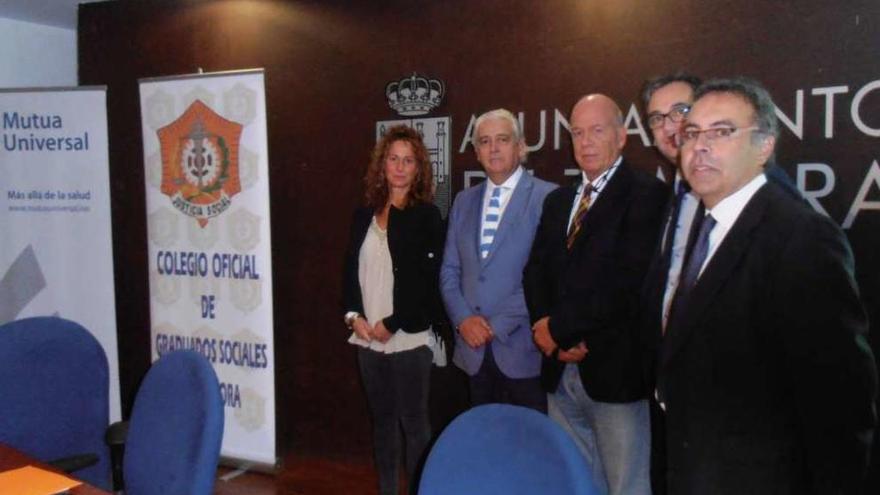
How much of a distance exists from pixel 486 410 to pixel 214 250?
255 cm

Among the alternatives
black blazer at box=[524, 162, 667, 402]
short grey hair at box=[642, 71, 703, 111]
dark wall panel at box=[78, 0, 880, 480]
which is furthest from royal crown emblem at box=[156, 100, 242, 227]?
short grey hair at box=[642, 71, 703, 111]

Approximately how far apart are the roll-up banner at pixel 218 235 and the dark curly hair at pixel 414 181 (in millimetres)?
786

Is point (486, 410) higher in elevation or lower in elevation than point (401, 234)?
lower

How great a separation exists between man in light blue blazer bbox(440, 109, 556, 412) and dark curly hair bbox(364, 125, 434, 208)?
0.79 feet

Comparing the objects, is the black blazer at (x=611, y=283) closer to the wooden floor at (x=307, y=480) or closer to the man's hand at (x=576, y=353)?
the man's hand at (x=576, y=353)

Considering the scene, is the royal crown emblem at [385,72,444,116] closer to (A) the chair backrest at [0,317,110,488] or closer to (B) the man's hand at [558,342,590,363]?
(B) the man's hand at [558,342,590,363]

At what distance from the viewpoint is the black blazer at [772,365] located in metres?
1.42

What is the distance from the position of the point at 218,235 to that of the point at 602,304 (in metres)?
2.18

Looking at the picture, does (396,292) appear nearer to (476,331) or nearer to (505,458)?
(476,331)

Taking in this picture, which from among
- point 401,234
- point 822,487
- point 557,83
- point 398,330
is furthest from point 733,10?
point 822,487

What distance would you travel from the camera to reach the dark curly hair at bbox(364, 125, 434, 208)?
2969mm

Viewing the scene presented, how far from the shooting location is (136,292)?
4.54 metres

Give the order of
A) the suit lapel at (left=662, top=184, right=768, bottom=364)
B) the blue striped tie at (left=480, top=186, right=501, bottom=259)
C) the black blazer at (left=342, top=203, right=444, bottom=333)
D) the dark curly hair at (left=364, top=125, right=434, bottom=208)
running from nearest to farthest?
the suit lapel at (left=662, top=184, right=768, bottom=364) < the blue striped tie at (left=480, top=186, right=501, bottom=259) < the black blazer at (left=342, top=203, right=444, bottom=333) < the dark curly hair at (left=364, top=125, right=434, bottom=208)

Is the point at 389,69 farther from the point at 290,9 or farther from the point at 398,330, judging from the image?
the point at 398,330
